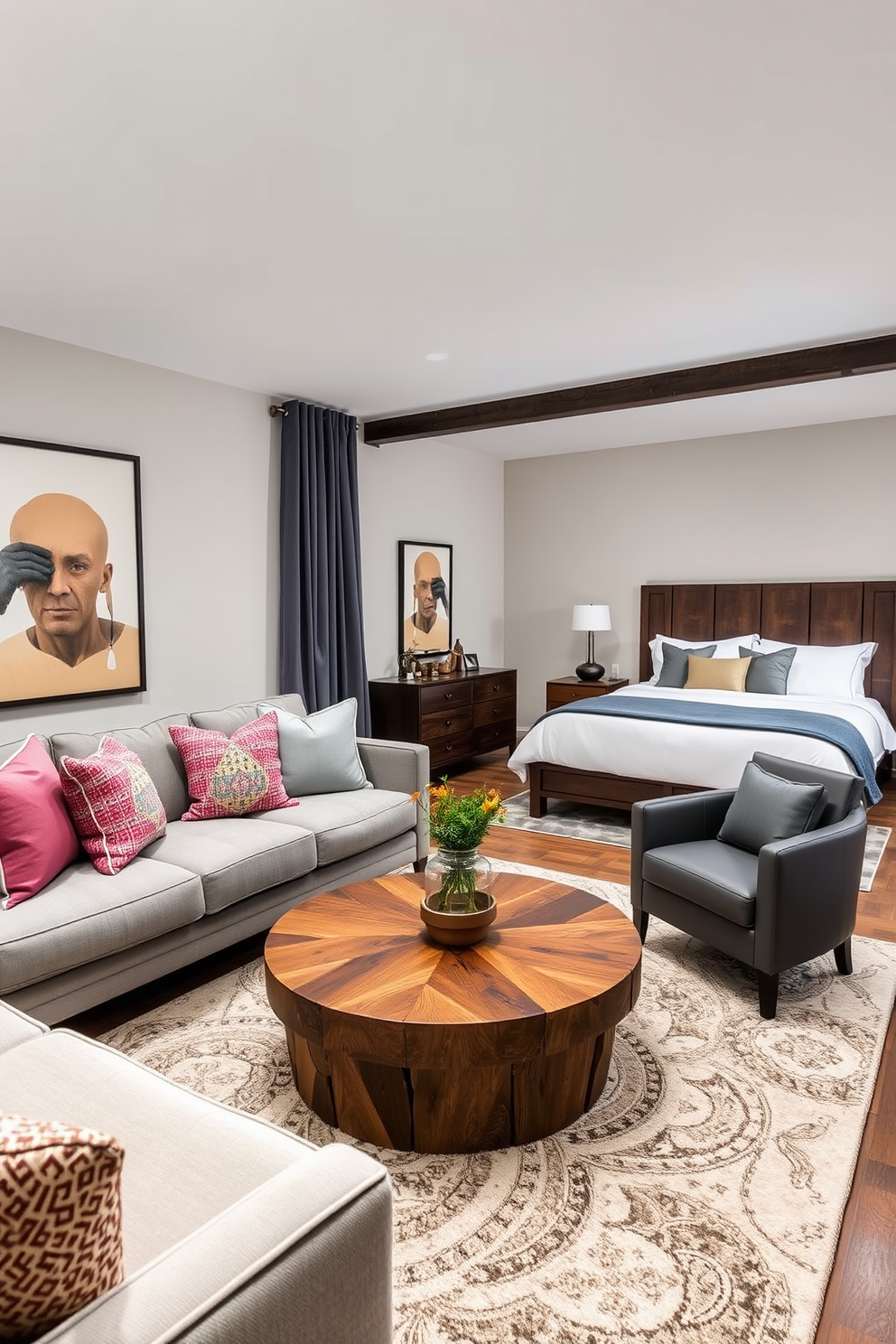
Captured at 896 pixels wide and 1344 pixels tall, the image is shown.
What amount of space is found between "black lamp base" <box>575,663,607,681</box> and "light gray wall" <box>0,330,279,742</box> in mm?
2682

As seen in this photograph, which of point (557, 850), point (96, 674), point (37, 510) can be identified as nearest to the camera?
point (37, 510)

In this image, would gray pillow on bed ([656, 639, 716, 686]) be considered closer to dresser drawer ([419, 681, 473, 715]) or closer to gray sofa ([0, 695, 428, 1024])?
dresser drawer ([419, 681, 473, 715])

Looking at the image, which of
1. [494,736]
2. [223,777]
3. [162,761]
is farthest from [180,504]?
[494,736]

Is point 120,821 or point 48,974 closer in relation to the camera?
point 48,974

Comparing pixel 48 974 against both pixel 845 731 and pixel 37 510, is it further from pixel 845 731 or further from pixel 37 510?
pixel 845 731

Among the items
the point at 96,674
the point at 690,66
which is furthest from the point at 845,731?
the point at 96,674

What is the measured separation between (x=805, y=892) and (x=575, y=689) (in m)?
3.96

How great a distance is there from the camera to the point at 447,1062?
1.91 metres

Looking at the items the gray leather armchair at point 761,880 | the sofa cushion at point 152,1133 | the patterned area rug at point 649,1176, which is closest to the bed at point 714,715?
the gray leather armchair at point 761,880

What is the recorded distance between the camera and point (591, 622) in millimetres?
6531

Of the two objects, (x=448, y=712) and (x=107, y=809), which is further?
(x=448, y=712)

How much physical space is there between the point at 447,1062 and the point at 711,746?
9.75 feet

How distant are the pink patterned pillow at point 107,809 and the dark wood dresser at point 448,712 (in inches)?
112

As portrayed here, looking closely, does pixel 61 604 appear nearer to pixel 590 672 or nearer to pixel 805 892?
pixel 805 892
